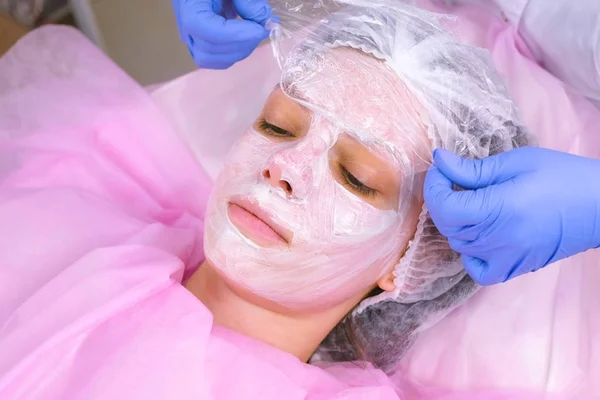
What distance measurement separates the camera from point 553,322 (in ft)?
3.84

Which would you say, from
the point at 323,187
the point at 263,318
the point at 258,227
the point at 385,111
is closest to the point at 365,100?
the point at 385,111

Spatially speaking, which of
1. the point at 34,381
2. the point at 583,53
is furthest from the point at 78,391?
the point at 583,53

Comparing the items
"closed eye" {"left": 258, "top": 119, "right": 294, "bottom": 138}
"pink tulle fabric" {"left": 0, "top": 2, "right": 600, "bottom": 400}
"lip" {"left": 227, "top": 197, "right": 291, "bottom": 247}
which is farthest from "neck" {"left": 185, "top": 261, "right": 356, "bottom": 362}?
"closed eye" {"left": 258, "top": 119, "right": 294, "bottom": 138}

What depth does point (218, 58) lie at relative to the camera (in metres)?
1.19

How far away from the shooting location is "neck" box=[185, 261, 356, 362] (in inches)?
43.4

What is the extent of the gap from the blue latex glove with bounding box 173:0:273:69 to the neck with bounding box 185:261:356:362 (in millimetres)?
386

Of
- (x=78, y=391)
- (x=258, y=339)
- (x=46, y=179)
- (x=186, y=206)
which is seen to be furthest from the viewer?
(x=186, y=206)

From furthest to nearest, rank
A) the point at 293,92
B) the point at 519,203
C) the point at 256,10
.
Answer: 1. the point at 256,10
2. the point at 293,92
3. the point at 519,203

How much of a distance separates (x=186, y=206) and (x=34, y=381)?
1.74 ft

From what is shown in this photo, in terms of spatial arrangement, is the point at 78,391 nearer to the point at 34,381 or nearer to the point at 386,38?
the point at 34,381

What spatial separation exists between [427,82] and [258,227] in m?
0.33

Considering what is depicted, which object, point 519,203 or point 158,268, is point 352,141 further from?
point 158,268

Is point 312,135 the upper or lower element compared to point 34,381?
upper

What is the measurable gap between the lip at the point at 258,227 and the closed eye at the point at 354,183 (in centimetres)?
12
